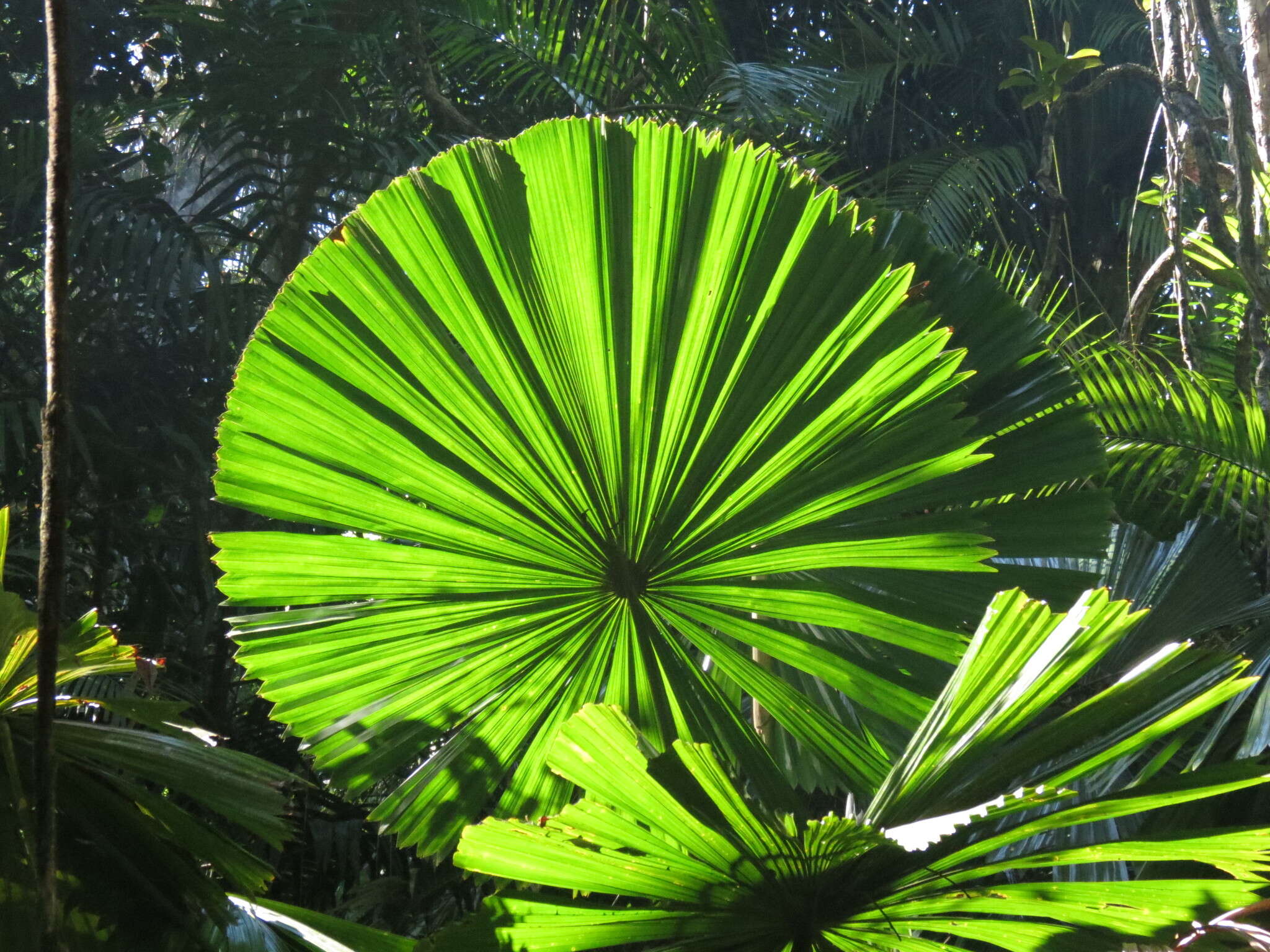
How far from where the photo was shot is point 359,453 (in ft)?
2.85

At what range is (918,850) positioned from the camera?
60 centimetres

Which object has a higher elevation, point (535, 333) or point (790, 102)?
point (790, 102)

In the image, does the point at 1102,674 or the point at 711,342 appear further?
the point at 1102,674

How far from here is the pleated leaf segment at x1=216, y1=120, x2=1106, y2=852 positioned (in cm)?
80

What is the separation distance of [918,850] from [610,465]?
1.29 feet

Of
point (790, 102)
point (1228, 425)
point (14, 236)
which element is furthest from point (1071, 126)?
point (14, 236)

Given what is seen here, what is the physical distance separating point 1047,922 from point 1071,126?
236 inches

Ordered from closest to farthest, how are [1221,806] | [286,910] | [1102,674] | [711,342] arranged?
[711,342] → [286,910] → [1221,806] → [1102,674]

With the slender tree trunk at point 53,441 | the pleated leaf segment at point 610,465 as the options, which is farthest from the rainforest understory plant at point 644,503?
the slender tree trunk at point 53,441

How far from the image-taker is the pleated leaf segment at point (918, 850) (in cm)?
62

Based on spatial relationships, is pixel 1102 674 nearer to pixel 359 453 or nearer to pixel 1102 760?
pixel 1102 760

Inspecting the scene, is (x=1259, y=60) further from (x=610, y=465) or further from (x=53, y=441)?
(x=53, y=441)

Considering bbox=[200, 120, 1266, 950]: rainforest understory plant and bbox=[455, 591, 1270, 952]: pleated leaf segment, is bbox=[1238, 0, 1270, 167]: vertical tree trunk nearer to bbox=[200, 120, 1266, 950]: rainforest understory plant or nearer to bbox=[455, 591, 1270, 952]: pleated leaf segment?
bbox=[200, 120, 1266, 950]: rainforest understory plant

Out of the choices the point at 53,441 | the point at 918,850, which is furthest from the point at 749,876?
the point at 53,441
